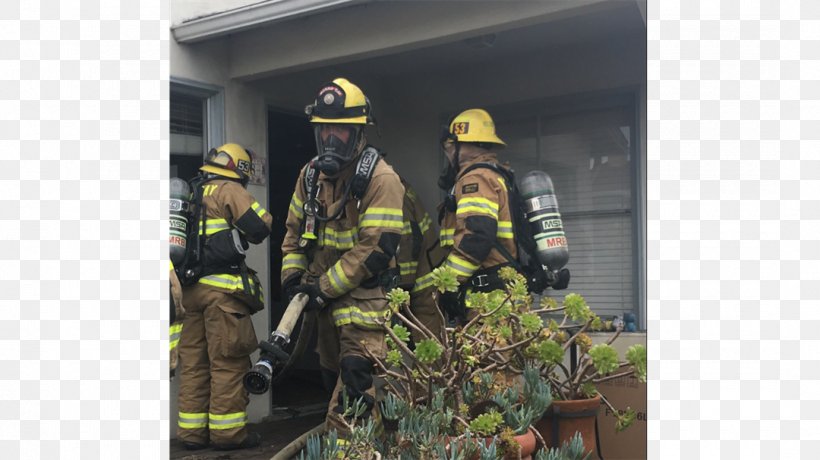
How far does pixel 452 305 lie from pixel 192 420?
6.69ft

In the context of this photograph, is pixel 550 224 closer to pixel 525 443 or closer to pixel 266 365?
pixel 266 365

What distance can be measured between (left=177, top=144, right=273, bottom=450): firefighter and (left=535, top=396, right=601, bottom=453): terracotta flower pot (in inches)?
108

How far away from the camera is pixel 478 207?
15.7ft

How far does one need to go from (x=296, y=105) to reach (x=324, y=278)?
2.61 meters

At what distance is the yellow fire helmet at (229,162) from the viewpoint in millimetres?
5461

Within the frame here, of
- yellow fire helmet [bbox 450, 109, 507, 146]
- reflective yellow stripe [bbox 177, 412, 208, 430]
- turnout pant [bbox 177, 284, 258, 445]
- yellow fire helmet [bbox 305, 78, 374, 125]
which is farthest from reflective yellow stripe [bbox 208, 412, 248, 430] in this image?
yellow fire helmet [bbox 450, 109, 507, 146]

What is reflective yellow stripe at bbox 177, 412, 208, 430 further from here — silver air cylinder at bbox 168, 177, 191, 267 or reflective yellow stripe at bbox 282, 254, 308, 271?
reflective yellow stripe at bbox 282, 254, 308, 271

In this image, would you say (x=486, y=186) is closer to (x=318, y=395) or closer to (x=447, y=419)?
(x=447, y=419)

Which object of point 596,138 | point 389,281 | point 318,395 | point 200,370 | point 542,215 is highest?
point 596,138

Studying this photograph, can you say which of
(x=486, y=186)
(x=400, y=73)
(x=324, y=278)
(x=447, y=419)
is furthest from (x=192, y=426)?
(x=400, y=73)

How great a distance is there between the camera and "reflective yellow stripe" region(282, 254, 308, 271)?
16.6 feet

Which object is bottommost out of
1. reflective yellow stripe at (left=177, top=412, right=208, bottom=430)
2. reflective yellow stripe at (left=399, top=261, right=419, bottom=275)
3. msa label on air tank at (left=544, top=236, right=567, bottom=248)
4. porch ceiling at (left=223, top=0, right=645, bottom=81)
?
reflective yellow stripe at (left=177, top=412, right=208, bottom=430)

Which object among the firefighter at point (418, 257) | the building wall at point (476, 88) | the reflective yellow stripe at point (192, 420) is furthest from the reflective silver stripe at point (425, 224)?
the reflective yellow stripe at point (192, 420)

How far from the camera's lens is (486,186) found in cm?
489
